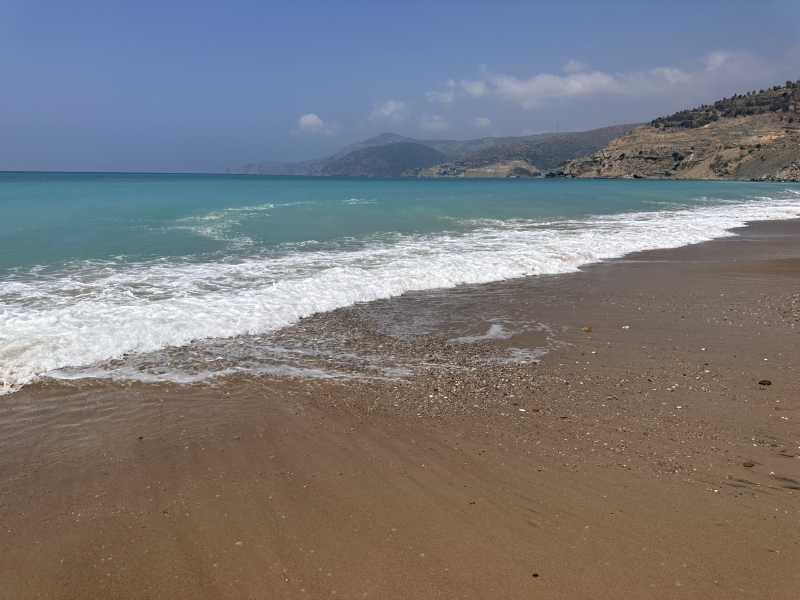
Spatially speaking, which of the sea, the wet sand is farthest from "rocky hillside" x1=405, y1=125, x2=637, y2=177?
the wet sand

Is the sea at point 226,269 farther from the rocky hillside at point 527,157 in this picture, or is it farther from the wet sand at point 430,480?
the rocky hillside at point 527,157

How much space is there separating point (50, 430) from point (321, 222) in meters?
17.0

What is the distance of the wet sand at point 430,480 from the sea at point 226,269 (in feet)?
2.77

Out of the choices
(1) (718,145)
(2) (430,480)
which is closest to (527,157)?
(1) (718,145)

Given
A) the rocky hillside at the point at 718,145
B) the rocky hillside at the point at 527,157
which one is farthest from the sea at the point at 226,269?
the rocky hillside at the point at 527,157

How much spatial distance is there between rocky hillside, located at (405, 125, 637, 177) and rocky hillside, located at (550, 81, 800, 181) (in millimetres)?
28668

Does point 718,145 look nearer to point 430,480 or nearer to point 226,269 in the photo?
point 226,269

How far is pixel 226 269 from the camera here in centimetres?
1093

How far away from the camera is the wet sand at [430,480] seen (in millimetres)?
2715

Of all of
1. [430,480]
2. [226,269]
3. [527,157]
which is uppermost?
[527,157]

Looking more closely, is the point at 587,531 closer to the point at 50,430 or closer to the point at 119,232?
the point at 50,430

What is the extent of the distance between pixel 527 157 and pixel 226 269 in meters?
180

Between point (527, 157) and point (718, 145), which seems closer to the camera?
point (718, 145)

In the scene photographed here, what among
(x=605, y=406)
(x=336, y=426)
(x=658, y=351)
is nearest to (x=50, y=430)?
(x=336, y=426)
